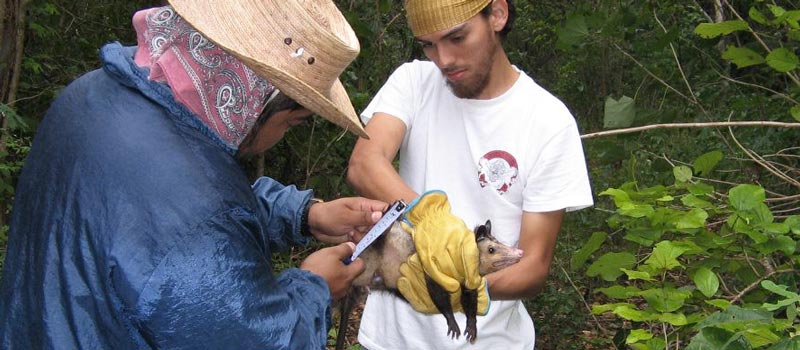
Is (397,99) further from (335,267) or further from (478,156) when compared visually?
(335,267)

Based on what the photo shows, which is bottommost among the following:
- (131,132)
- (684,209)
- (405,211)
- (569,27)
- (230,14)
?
(684,209)

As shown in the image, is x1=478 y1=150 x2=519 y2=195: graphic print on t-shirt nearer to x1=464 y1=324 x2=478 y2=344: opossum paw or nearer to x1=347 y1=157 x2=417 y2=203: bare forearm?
x1=347 y1=157 x2=417 y2=203: bare forearm

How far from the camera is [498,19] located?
10.9ft

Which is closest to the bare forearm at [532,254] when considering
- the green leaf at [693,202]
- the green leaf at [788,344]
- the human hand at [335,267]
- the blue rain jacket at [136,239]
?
the green leaf at [693,202]

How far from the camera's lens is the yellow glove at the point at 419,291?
2.60 meters

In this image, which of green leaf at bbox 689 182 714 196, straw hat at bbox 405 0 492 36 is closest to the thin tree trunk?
straw hat at bbox 405 0 492 36

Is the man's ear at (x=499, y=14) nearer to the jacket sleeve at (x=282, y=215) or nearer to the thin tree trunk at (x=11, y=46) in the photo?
the jacket sleeve at (x=282, y=215)

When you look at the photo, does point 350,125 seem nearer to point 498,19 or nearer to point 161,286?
point 161,286

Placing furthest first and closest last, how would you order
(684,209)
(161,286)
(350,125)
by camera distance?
(684,209) → (350,125) → (161,286)

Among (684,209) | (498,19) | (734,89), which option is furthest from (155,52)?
(734,89)

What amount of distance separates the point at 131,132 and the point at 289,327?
54 centimetres

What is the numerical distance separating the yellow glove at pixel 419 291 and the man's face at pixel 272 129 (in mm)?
560

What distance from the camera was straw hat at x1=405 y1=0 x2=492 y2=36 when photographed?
3146 millimetres

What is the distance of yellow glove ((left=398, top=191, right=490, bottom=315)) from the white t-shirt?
0.47 meters
